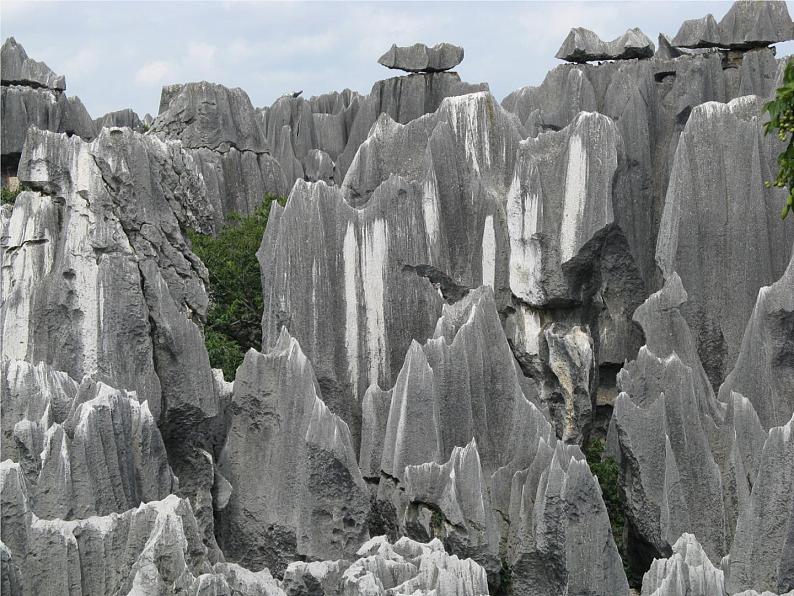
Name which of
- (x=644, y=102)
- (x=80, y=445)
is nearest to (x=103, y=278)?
(x=80, y=445)

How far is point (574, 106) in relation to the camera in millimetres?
34219

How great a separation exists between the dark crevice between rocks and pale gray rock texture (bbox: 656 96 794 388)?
3.26 metres

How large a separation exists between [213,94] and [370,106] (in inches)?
468

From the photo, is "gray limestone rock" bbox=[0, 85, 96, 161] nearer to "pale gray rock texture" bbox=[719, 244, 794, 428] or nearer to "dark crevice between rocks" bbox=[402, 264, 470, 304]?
"dark crevice between rocks" bbox=[402, 264, 470, 304]

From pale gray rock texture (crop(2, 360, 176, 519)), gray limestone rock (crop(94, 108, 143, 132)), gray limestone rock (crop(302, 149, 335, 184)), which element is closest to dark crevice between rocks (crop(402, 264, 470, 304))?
pale gray rock texture (crop(2, 360, 176, 519))

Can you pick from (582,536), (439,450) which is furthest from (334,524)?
(582,536)

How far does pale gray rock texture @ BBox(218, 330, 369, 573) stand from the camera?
16.7 meters

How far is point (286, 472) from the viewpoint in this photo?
17062mm

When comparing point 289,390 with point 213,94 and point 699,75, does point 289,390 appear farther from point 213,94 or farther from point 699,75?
point 699,75

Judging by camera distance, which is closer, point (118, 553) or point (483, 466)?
point (118, 553)

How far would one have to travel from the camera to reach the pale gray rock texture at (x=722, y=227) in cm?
2034

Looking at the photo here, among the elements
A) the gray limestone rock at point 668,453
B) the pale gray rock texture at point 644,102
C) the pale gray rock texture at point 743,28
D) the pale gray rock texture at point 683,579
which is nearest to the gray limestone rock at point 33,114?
the pale gray rock texture at point 644,102

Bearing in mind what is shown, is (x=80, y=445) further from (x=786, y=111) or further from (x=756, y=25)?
(x=756, y=25)

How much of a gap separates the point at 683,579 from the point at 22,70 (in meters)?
33.5
